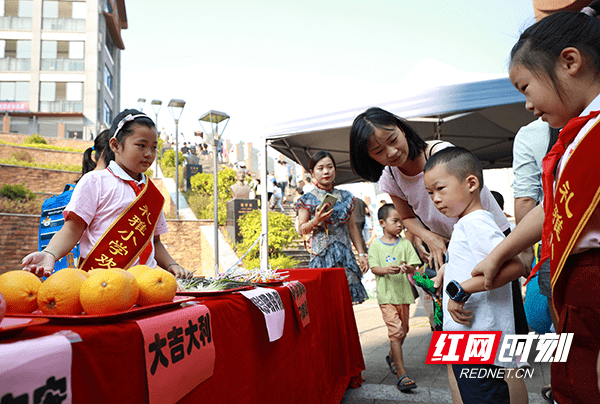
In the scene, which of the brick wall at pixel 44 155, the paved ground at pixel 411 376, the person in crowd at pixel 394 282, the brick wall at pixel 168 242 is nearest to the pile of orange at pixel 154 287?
the paved ground at pixel 411 376

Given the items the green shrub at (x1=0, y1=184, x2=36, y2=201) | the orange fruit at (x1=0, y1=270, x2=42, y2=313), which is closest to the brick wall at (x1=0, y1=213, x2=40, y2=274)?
the green shrub at (x1=0, y1=184, x2=36, y2=201)

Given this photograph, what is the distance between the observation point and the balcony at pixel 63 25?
96.5ft

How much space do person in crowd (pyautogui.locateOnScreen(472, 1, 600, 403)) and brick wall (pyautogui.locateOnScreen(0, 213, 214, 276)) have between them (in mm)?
10407

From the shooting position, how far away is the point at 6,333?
1.92 ft

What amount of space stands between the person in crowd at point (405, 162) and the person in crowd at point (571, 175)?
32.2 inches

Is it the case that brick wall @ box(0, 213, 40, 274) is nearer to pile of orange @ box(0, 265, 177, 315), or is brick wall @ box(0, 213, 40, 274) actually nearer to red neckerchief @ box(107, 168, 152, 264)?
red neckerchief @ box(107, 168, 152, 264)

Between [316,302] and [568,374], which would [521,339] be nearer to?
[568,374]

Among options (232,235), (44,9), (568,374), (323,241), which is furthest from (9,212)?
(44,9)

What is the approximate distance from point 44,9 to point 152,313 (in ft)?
121

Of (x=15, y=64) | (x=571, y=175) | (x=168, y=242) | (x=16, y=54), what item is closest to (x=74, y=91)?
(x=15, y=64)

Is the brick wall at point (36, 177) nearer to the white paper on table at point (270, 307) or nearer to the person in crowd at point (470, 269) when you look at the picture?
the white paper on table at point (270, 307)

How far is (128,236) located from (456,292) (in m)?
1.32

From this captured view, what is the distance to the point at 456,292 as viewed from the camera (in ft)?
4.59

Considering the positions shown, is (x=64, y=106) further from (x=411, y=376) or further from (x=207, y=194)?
(x=411, y=376)
